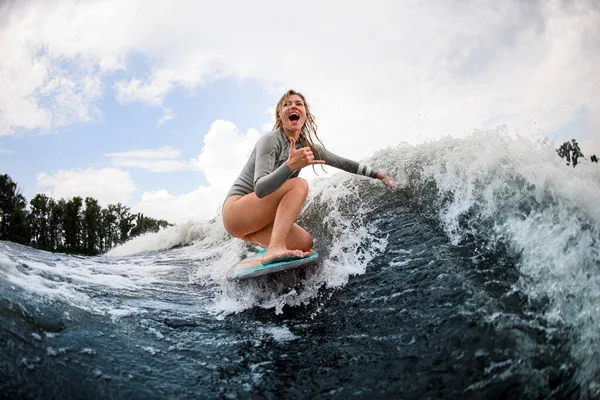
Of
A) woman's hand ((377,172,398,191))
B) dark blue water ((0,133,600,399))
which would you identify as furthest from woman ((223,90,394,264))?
woman's hand ((377,172,398,191))

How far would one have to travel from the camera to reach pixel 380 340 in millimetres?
2268

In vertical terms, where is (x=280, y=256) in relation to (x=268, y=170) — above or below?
below

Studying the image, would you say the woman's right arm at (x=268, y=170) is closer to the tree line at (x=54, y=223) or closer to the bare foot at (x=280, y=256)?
the bare foot at (x=280, y=256)

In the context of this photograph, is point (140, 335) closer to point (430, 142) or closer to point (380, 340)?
point (380, 340)

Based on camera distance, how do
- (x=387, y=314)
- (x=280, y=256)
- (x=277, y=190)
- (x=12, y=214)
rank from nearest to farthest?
1. (x=387, y=314)
2. (x=280, y=256)
3. (x=277, y=190)
4. (x=12, y=214)

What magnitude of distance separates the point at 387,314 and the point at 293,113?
1893 millimetres

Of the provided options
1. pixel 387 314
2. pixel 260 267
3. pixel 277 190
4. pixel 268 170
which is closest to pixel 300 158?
pixel 268 170

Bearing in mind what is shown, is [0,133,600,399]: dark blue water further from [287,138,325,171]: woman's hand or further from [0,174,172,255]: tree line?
[0,174,172,255]: tree line

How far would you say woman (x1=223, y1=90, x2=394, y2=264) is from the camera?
2.99 m

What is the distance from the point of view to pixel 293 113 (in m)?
3.34

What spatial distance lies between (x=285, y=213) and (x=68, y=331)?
1.73 metres

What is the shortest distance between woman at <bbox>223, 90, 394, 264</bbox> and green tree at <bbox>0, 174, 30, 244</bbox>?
30.9 metres

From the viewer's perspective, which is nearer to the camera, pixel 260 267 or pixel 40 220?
pixel 260 267

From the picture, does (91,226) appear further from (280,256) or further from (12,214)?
(280,256)
